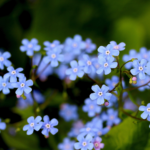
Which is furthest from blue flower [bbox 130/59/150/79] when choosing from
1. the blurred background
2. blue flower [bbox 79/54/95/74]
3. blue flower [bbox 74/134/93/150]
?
the blurred background

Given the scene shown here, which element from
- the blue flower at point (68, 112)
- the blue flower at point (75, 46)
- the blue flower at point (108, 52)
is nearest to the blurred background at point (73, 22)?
the blue flower at point (68, 112)

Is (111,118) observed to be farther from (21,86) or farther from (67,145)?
(21,86)

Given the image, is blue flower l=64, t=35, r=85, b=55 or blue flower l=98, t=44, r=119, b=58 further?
blue flower l=64, t=35, r=85, b=55

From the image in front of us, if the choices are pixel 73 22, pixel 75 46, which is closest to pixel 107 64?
pixel 75 46

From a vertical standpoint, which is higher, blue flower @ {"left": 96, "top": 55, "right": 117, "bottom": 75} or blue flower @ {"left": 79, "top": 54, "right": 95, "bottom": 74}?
blue flower @ {"left": 79, "top": 54, "right": 95, "bottom": 74}

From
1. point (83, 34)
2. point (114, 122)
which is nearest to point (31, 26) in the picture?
point (83, 34)

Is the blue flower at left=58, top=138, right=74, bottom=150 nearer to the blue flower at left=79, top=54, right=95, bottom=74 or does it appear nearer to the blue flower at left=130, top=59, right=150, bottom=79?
the blue flower at left=79, top=54, right=95, bottom=74

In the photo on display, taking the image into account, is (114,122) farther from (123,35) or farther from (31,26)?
(31,26)

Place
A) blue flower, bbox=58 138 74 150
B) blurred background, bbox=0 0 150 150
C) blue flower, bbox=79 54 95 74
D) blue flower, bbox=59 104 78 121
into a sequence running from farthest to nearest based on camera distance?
blurred background, bbox=0 0 150 150 → blue flower, bbox=59 104 78 121 → blue flower, bbox=58 138 74 150 → blue flower, bbox=79 54 95 74

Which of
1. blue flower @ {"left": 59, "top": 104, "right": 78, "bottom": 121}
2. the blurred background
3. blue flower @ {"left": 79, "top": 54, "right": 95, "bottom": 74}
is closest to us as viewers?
blue flower @ {"left": 79, "top": 54, "right": 95, "bottom": 74}
